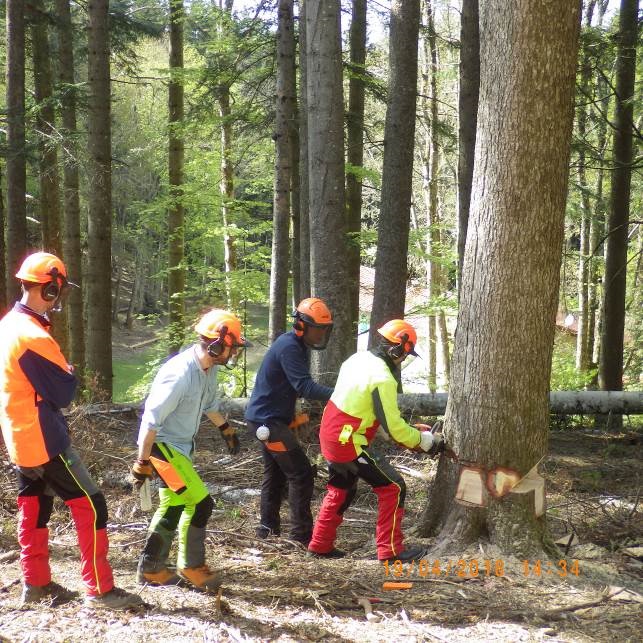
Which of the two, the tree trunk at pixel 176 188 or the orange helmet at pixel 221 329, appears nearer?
the orange helmet at pixel 221 329

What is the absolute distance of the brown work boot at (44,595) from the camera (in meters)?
4.37

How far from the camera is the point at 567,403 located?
9.71 meters

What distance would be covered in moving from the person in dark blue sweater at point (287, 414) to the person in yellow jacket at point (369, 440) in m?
0.41

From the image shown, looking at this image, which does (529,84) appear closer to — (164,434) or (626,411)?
(164,434)

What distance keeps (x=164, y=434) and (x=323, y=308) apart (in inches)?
72.2

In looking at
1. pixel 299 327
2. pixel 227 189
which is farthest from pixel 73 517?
pixel 227 189

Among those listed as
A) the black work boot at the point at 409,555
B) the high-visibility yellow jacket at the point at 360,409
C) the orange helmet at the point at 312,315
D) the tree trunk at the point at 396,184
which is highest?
the tree trunk at the point at 396,184

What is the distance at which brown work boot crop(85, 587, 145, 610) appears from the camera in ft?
14.0

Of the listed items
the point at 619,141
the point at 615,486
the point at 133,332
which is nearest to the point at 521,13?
the point at 615,486

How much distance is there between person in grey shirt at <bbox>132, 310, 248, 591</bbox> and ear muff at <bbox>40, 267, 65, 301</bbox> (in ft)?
2.81

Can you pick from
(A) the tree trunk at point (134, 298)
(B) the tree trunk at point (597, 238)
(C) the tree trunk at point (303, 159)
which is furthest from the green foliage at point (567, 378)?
(A) the tree trunk at point (134, 298)

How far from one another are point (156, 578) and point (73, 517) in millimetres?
793

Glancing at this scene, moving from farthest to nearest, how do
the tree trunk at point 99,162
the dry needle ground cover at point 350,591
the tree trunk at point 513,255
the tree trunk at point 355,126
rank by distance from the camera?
the tree trunk at point 355,126 → the tree trunk at point 99,162 → the tree trunk at point 513,255 → the dry needle ground cover at point 350,591

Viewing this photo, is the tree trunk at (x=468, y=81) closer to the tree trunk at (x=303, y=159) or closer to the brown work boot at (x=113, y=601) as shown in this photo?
the tree trunk at (x=303, y=159)
